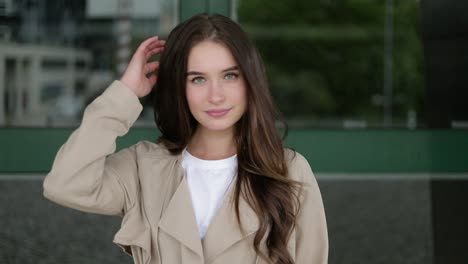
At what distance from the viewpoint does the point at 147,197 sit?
1.85m

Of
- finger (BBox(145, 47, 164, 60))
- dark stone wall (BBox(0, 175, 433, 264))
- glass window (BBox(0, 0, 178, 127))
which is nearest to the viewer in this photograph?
finger (BBox(145, 47, 164, 60))

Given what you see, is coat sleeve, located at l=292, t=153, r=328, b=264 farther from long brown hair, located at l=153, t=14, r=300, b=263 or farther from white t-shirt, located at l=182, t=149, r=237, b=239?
white t-shirt, located at l=182, t=149, r=237, b=239

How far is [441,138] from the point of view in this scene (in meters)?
3.96

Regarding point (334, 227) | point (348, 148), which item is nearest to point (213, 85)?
point (348, 148)

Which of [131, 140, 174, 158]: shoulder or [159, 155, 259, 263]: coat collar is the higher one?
[131, 140, 174, 158]: shoulder

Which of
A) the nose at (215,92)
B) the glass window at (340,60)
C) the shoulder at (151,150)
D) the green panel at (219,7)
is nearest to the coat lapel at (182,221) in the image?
the shoulder at (151,150)

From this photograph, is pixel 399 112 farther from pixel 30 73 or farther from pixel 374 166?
pixel 374 166

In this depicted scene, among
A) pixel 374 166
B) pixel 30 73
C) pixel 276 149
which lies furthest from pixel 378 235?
pixel 30 73

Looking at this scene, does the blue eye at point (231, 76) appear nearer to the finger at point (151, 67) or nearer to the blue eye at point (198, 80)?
the blue eye at point (198, 80)

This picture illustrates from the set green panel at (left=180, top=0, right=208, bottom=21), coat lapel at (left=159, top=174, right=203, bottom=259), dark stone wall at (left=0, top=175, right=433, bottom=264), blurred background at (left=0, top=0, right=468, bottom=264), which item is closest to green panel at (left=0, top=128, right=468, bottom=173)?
blurred background at (left=0, top=0, right=468, bottom=264)

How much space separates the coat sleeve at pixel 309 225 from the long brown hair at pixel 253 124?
0.08ft

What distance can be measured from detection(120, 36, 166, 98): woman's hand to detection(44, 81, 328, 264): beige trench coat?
7 cm

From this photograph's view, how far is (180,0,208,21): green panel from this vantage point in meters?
3.61

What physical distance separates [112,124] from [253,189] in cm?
43
